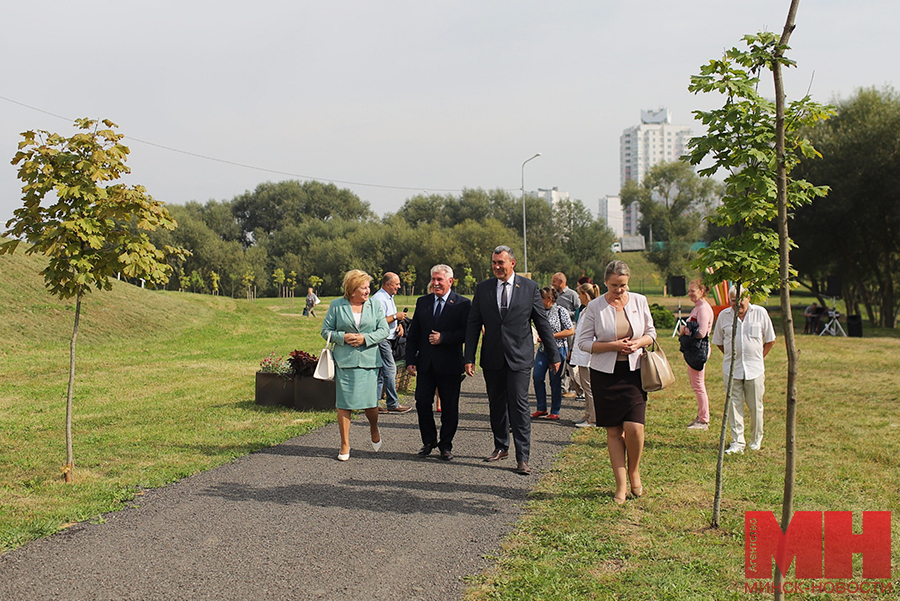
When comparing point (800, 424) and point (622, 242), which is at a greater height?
point (622, 242)

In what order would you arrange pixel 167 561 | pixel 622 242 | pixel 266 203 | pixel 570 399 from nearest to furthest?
1. pixel 167 561
2. pixel 570 399
3. pixel 266 203
4. pixel 622 242

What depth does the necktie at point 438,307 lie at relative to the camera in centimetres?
757

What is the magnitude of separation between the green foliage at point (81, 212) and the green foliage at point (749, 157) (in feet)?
15.6

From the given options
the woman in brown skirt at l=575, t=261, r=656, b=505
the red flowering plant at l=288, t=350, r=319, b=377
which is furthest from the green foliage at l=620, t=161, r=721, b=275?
the woman in brown skirt at l=575, t=261, r=656, b=505

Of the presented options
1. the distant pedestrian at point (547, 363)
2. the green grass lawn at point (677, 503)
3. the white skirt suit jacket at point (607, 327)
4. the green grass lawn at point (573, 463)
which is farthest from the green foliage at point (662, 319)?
the white skirt suit jacket at point (607, 327)

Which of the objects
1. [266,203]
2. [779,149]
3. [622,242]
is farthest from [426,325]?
[622,242]

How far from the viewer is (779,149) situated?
4301mm

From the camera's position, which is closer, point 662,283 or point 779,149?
point 779,149

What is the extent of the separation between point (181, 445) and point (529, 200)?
3383 inches

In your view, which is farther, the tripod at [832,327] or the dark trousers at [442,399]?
the tripod at [832,327]

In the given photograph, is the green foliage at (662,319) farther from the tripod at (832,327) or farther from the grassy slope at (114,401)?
the grassy slope at (114,401)

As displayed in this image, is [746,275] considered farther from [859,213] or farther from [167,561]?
[859,213]

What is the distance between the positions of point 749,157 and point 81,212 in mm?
5389

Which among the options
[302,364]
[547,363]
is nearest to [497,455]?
[547,363]
